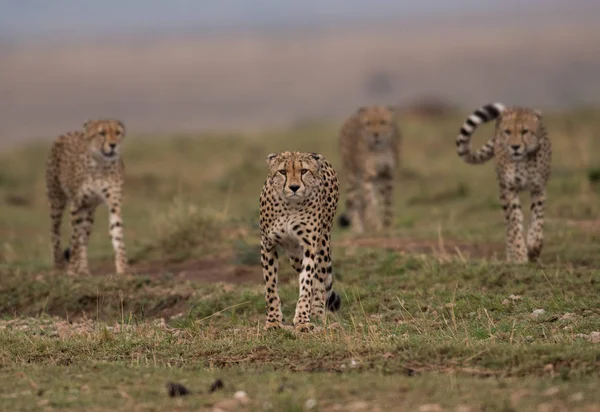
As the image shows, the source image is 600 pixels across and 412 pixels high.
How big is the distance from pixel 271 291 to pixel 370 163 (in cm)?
685

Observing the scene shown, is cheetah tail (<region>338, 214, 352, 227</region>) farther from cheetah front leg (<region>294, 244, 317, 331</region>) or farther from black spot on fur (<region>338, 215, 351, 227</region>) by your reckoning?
cheetah front leg (<region>294, 244, 317, 331</region>)

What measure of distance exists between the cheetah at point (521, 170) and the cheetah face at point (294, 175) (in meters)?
2.92

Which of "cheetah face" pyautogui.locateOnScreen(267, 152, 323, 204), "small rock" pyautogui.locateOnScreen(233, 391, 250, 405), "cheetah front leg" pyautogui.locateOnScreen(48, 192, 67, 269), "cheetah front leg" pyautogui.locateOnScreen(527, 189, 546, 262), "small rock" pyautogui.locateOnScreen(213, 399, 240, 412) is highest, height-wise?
"cheetah face" pyautogui.locateOnScreen(267, 152, 323, 204)

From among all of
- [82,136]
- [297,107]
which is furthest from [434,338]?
[297,107]

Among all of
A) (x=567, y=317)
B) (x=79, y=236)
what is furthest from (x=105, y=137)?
(x=567, y=317)

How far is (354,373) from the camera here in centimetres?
577

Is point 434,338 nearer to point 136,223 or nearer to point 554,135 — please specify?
point 136,223

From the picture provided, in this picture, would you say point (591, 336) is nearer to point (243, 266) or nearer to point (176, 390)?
point (176, 390)

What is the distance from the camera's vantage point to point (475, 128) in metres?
10.7

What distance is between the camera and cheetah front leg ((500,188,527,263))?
9867 mm

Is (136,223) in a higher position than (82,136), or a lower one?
lower

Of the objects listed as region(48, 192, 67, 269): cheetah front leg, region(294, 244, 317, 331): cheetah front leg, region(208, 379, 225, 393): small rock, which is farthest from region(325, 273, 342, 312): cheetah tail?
region(48, 192, 67, 269): cheetah front leg

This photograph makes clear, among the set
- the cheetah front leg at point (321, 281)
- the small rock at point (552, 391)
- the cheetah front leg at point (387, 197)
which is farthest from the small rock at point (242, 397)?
the cheetah front leg at point (387, 197)

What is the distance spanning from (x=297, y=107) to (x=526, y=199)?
48.5 metres
